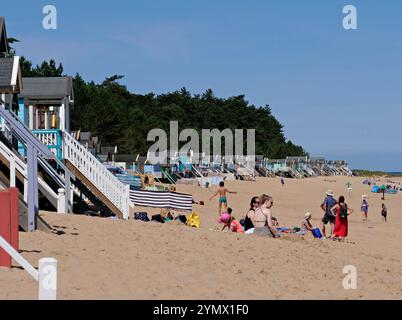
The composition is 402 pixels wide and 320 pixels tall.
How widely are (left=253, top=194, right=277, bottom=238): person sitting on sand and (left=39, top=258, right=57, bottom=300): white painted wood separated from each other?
827 cm

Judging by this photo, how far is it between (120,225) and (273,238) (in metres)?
3.23

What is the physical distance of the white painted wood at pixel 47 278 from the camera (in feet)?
22.2

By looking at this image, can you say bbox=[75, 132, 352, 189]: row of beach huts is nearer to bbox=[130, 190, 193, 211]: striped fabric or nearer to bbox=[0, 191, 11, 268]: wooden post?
bbox=[130, 190, 193, 211]: striped fabric

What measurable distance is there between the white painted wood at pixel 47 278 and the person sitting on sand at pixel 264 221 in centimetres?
827

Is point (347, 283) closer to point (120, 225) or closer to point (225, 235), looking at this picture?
point (225, 235)

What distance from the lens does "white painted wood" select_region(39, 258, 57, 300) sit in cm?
677

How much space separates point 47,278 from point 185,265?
394 centimetres

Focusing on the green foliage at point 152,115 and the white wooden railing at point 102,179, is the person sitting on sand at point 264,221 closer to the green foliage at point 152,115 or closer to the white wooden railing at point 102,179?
the white wooden railing at point 102,179

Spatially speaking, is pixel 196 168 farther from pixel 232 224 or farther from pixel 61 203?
pixel 232 224

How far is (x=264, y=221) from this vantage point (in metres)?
15.3

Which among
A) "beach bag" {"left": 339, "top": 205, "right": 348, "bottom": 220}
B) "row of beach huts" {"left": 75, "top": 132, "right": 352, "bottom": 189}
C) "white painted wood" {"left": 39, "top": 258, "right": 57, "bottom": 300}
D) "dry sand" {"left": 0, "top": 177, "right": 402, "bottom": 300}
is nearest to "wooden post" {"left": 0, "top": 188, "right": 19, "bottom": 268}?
"dry sand" {"left": 0, "top": 177, "right": 402, "bottom": 300}

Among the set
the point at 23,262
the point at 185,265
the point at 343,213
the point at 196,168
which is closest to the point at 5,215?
the point at 23,262
